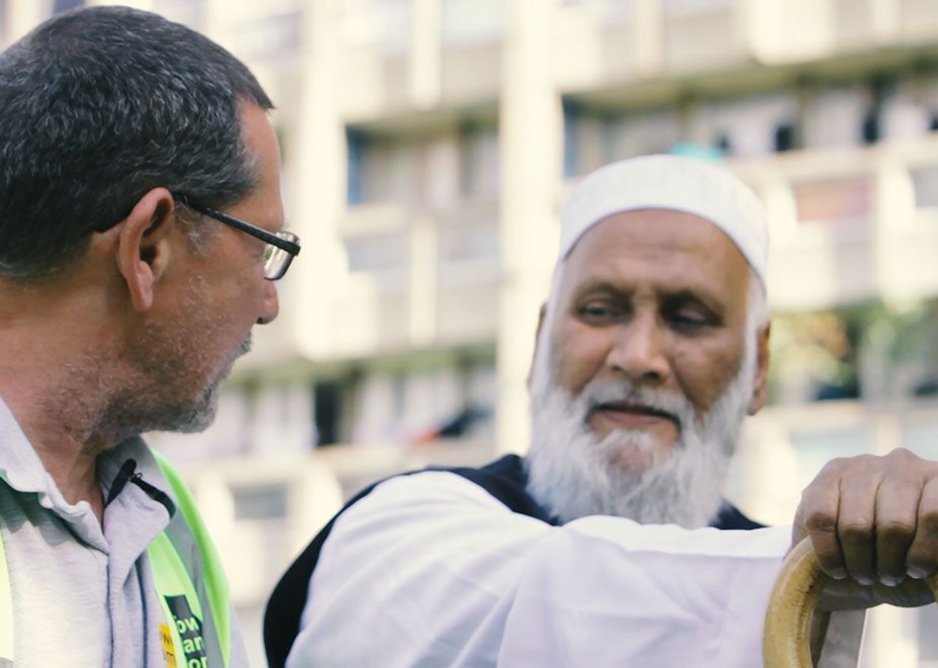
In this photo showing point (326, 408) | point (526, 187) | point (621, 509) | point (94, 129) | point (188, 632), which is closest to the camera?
point (94, 129)

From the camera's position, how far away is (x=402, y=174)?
75.8 feet

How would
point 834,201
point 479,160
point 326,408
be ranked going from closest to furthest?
point 834,201 < point 479,160 < point 326,408

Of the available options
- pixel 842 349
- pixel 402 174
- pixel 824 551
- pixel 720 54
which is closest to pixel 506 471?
pixel 824 551

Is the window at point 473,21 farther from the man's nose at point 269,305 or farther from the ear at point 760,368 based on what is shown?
the man's nose at point 269,305

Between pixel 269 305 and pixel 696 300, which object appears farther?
pixel 696 300

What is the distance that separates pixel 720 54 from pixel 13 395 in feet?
59.1

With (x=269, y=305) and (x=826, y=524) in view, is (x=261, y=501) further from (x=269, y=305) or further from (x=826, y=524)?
(x=826, y=524)

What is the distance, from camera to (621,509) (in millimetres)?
4297

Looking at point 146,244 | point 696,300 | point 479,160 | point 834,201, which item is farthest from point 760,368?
point 479,160

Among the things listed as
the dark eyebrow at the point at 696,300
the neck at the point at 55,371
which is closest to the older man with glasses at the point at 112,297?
the neck at the point at 55,371

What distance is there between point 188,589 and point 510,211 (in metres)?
18.4

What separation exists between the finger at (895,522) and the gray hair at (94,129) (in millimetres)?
1225

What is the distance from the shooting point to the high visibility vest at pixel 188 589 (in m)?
3.28

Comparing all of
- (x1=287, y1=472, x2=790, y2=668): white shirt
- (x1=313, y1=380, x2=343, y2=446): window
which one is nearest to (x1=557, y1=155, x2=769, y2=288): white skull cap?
(x1=287, y1=472, x2=790, y2=668): white shirt
